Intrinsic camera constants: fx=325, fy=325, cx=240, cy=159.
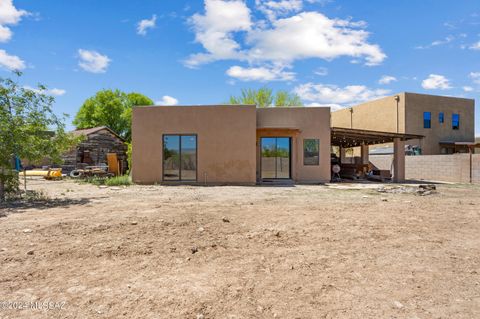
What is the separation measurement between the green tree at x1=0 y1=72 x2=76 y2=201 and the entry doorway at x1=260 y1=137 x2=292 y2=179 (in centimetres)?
956

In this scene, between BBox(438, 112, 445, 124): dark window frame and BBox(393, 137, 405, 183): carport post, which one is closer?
BBox(393, 137, 405, 183): carport post

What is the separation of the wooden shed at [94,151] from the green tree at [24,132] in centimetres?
1315

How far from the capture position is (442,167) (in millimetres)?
19859

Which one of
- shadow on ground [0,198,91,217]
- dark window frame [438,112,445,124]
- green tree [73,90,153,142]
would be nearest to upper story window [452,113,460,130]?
dark window frame [438,112,445,124]

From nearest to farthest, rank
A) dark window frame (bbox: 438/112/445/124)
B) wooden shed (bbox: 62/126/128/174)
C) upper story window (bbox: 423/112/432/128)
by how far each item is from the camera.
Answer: wooden shed (bbox: 62/126/128/174) → upper story window (bbox: 423/112/432/128) → dark window frame (bbox: 438/112/445/124)

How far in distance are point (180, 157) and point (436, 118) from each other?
24.7m

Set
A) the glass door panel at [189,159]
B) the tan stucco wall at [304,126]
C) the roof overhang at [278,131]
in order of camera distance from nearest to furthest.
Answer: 1. the glass door panel at [189,159]
2. the roof overhang at [278,131]
3. the tan stucco wall at [304,126]

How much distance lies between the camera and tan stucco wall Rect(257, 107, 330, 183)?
16594mm

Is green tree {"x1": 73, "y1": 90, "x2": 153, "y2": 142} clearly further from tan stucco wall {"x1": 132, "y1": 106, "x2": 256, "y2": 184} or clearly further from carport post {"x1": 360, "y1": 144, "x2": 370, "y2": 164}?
carport post {"x1": 360, "y1": 144, "x2": 370, "y2": 164}

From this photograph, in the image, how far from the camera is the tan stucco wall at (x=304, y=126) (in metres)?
16.6

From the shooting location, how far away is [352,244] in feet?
16.5

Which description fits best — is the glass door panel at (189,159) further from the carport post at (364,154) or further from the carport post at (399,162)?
the carport post at (364,154)

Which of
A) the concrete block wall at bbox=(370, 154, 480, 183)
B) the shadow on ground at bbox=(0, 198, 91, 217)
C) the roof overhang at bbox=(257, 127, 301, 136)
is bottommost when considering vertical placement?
the shadow on ground at bbox=(0, 198, 91, 217)

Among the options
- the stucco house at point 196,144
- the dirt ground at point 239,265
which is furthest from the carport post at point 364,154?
the dirt ground at point 239,265
